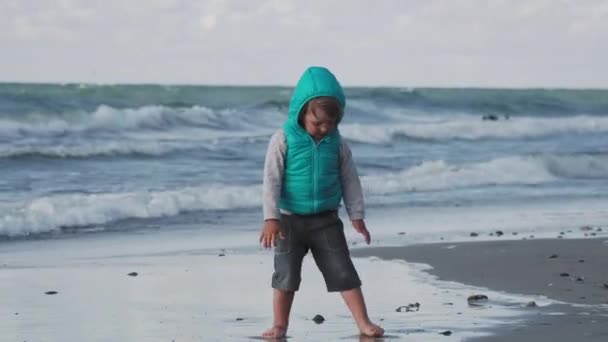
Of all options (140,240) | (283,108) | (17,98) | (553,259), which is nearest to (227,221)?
(140,240)

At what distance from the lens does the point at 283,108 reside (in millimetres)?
35750

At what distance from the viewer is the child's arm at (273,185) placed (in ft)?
20.7

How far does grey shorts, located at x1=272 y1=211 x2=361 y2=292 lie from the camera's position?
6.50 meters

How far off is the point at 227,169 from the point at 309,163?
12.2 m

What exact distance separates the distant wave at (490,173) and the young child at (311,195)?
30.3 feet

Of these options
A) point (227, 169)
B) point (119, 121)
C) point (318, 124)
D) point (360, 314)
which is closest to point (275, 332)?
point (360, 314)

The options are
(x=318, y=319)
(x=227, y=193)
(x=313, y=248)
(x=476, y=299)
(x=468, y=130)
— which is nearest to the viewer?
(x=313, y=248)

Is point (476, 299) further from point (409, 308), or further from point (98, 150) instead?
point (98, 150)

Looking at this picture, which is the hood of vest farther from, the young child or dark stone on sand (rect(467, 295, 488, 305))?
dark stone on sand (rect(467, 295, 488, 305))

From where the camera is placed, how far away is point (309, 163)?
20.8 ft

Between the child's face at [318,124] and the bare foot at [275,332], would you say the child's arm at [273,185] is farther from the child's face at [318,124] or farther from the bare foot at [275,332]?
the bare foot at [275,332]

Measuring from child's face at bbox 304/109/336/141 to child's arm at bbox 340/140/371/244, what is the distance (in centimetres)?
17

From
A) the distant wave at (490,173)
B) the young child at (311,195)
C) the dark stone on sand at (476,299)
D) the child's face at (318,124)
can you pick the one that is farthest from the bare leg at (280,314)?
the distant wave at (490,173)

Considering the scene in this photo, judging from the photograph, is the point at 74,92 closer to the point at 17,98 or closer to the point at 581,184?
the point at 17,98
